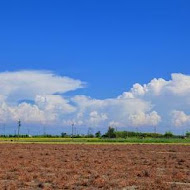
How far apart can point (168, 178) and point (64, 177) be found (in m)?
5.88

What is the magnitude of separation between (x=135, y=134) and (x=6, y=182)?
177 metres

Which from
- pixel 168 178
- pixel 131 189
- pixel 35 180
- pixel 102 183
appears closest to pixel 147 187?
pixel 131 189

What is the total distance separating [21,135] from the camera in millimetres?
189000

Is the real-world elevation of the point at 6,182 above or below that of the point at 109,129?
below

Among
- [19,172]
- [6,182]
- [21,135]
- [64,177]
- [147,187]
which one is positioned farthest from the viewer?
[21,135]

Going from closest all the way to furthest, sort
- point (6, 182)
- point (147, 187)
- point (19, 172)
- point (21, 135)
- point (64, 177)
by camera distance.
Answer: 1. point (147, 187)
2. point (6, 182)
3. point (64, 177)
4. point (19, 172)
5. point (21, 135)

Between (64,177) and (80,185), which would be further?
(64,177)

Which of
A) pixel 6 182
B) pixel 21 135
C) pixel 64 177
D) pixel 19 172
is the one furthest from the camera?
pixel 21 135

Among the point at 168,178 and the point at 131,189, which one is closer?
the point at 131,189

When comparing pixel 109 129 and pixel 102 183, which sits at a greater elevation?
pixel 109 129

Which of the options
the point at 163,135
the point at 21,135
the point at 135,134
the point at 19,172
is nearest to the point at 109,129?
the point at 135,134

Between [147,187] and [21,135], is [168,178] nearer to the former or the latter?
[147,187]

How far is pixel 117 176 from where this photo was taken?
25.7 metres

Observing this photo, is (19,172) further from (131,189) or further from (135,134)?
(135,134)
